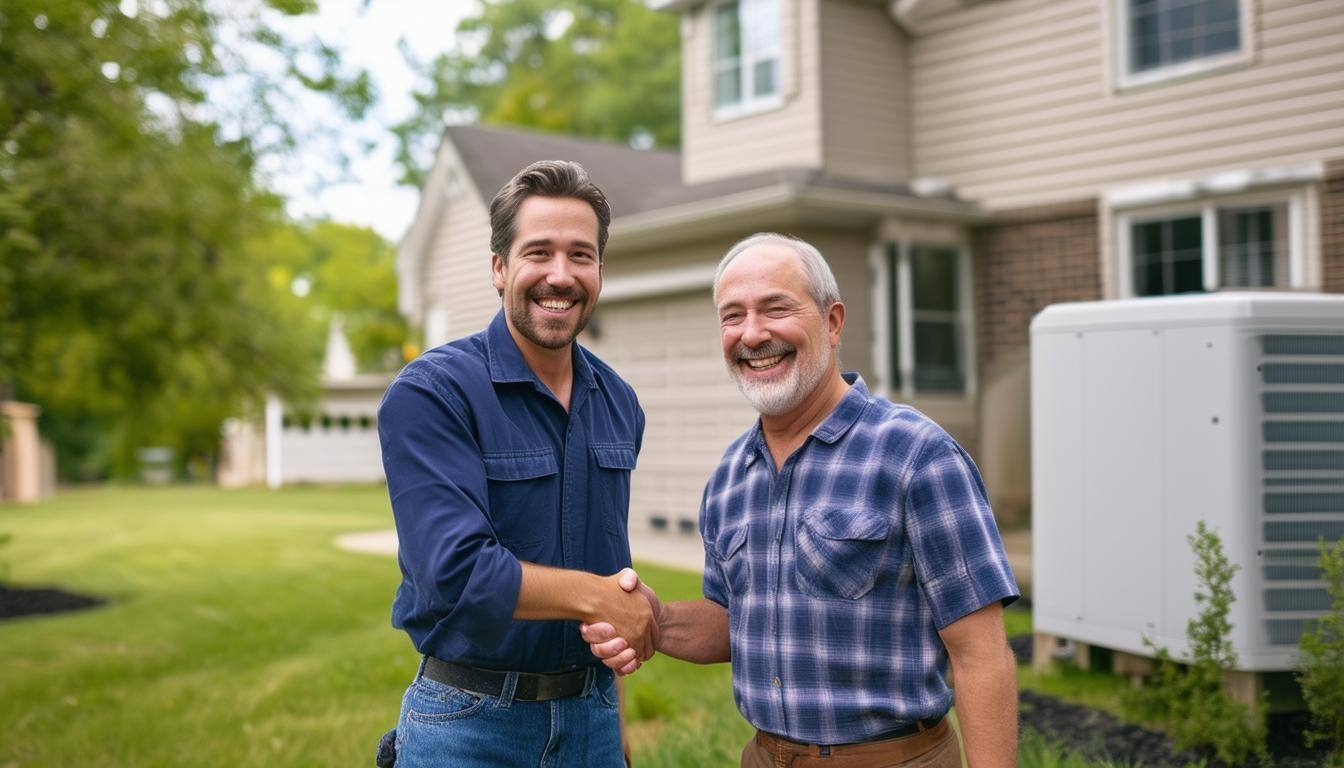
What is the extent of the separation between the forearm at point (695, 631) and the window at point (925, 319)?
942 cm

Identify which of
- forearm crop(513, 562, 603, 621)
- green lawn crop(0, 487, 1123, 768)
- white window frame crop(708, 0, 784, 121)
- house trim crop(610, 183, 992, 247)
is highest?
white window frame crop(708, 0, 784, 121)

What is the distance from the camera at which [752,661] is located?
2.64 metres

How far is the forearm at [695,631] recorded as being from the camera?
2.84 metres

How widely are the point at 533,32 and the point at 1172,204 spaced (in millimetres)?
29402

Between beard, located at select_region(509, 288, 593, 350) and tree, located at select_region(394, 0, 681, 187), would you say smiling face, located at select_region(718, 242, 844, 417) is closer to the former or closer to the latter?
beard, located at select_region(509, 288, 593, 350)

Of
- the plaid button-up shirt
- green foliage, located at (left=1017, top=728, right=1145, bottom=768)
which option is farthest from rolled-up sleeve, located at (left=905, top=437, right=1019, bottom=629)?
green foliage, located at (left=1017, top=728, right=1145, bottom=768)

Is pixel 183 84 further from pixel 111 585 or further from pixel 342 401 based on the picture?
pixel 342 401

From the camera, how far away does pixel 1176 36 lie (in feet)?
36.9

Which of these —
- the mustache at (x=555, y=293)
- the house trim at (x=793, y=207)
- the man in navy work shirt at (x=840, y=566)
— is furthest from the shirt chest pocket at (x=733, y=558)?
the house trim at (x=793, y=207)

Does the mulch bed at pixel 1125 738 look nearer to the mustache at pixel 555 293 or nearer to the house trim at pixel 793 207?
the mustache at pixel 555 293

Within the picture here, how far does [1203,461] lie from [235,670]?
5.93 m

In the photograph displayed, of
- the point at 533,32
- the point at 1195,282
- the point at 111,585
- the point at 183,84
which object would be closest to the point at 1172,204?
the point at 1195,282

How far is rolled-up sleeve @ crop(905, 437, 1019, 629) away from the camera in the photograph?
241 centimetres

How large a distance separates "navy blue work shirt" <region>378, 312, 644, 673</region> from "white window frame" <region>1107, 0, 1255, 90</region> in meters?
9.78
